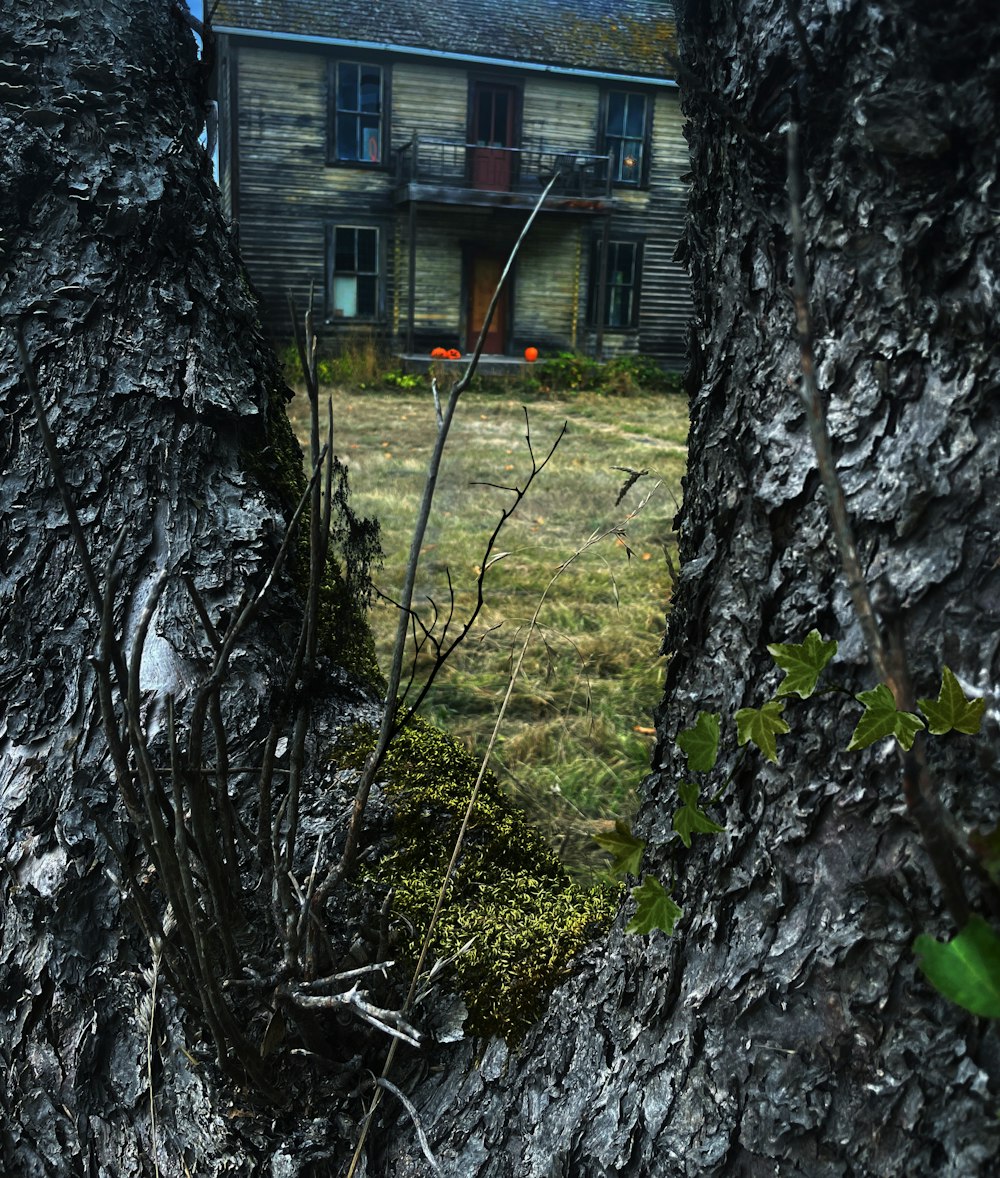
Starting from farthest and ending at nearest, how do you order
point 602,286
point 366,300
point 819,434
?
point 366,300 → point 602,286 → point 819,434

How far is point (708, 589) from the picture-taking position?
1.15 m

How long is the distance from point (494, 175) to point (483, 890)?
18.8m

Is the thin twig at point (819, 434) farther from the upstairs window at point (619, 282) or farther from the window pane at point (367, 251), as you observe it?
the upstairs window at point (619, 282)

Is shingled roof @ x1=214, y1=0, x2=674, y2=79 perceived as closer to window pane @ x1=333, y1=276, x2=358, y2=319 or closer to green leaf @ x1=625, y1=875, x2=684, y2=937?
window pane @ x1=333, y1=276, x2=358, y2=319

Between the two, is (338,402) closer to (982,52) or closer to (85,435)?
(85,435)

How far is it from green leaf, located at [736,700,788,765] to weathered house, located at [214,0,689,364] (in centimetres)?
1686

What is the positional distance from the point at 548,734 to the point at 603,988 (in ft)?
7.52

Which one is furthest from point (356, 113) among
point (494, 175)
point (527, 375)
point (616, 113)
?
point (527, 375)

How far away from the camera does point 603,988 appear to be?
50.4 inches

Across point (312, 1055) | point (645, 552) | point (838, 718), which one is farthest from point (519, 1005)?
point (645, 552)

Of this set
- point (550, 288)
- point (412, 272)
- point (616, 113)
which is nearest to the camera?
point (412, 272)

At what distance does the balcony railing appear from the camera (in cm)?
1797

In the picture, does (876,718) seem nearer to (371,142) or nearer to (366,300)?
(366,300)

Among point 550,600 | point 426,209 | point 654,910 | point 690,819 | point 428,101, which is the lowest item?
point 550,600
